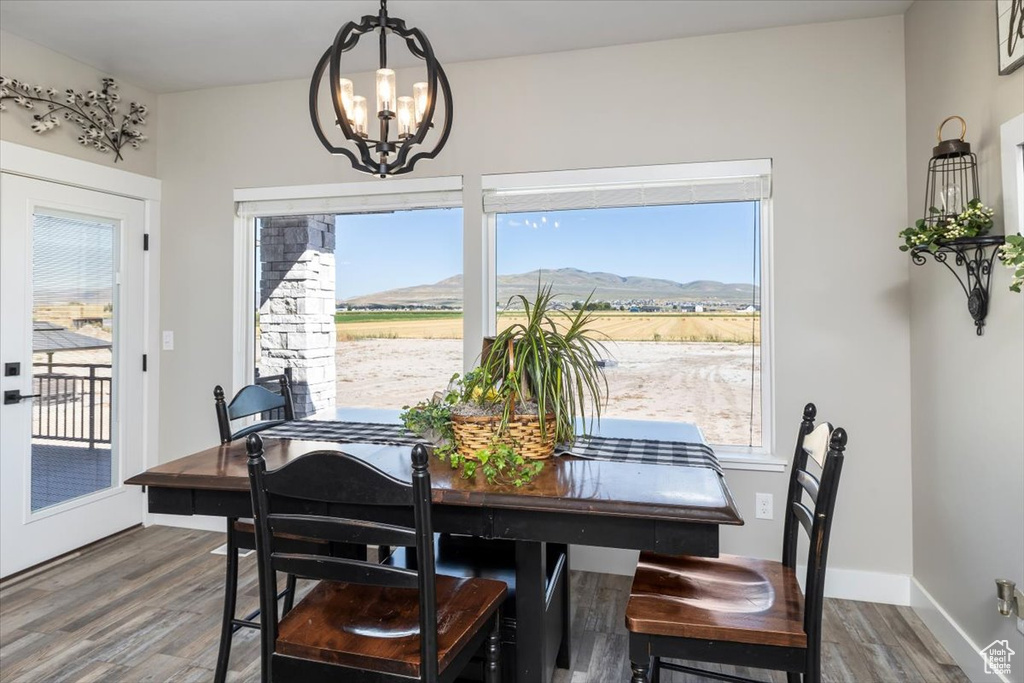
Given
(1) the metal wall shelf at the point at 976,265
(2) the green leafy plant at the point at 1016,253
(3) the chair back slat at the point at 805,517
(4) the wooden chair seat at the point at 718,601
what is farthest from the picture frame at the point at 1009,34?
(4) the wooden chair seat at the point at 718,601

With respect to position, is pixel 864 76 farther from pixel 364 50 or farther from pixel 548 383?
pixel 364 50

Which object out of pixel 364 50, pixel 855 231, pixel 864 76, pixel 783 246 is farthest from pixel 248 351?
pixel 864 76

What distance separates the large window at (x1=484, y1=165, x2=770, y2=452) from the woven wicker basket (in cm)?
137

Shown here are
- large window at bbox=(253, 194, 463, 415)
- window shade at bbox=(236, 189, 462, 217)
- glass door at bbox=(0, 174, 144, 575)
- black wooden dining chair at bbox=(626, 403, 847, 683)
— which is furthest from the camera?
large window at bbox=(253, 194, 463, 415)

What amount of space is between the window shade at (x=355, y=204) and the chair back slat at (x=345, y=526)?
2184 millimetres

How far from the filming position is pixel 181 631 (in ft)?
8.04

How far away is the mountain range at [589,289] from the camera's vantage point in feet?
9.94

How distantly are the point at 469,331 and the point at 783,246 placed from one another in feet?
5.43

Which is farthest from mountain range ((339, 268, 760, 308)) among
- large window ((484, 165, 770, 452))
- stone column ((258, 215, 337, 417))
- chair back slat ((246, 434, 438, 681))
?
chair back slat ((246, 434, 438, 681))

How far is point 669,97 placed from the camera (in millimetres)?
2982

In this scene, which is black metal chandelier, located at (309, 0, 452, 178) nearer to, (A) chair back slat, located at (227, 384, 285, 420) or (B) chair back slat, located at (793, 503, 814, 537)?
(A) chair back slat, located at (227, 384, 285, 420)

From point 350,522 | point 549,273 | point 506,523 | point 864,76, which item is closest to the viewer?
point 350,522

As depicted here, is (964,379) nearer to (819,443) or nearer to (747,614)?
(819,443)

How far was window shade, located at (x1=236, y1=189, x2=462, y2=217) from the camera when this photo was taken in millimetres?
3296
